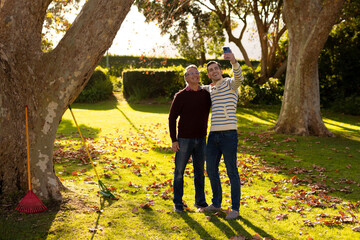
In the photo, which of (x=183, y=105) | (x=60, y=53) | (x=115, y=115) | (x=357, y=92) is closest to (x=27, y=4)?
(x=60, y=53)

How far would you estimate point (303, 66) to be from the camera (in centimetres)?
1256

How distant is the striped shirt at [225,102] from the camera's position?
5.23 metres

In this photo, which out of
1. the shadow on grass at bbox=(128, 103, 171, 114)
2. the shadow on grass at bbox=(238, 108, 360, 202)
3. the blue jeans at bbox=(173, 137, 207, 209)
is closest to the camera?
the blue jeans at bbox=(173, 137, 207, 209)

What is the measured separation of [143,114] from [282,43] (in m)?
9.55

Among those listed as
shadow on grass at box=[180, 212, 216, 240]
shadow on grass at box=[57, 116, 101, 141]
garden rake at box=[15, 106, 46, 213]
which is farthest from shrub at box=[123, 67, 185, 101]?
garden rake at box=[15, 106, 46, 213]

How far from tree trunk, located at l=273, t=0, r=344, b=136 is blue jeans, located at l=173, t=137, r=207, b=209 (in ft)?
25.1

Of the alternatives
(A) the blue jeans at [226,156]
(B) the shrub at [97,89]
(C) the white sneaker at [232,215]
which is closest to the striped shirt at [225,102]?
(A) the blue jeans at [226,156]

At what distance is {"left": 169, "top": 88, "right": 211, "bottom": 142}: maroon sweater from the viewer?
5375mm

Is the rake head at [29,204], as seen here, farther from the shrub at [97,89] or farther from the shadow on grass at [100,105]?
the shrub at [97,89]

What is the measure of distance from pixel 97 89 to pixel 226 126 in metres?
18.7

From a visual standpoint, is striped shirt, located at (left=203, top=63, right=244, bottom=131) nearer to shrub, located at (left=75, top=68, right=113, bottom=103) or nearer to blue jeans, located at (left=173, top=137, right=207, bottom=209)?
blue jeans, located at (left=173, top=137, right=207, bottom=209)

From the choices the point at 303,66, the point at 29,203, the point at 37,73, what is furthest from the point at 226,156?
the point at 303,66

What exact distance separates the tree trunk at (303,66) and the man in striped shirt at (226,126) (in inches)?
310

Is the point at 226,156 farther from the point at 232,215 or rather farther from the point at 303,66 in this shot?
the point at 303,66
